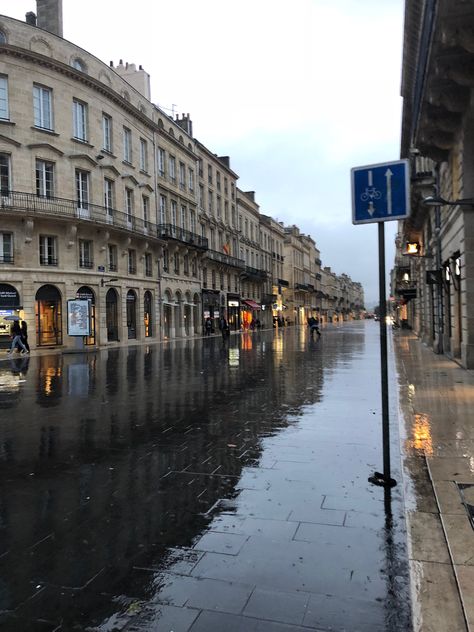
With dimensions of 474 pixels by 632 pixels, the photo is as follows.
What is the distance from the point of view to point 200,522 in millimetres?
3957

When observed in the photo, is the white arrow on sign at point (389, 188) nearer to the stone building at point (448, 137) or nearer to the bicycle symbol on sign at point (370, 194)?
the bicycle symbol on sign at point (370, 194)

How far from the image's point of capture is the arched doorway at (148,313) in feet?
124

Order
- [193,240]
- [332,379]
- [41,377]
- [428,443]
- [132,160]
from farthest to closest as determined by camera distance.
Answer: [193,240] → [132,160] → [41,377] → [332,379] → [428,443]

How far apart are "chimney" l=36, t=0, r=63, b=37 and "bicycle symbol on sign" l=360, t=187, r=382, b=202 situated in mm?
34167

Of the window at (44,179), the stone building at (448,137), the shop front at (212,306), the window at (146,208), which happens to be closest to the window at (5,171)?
the window at (44,179)

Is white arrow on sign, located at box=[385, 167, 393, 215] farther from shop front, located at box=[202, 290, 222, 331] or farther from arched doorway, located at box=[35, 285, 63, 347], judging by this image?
shop front, located at box=[202, 290, 222, 331]

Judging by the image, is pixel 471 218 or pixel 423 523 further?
pixel 471 218

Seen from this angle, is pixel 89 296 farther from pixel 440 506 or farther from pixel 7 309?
pixel 440 506

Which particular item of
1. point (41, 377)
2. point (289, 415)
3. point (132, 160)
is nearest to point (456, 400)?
point (289, 415)

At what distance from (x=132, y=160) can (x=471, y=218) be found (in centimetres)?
2921

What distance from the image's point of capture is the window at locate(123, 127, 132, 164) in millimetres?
36375

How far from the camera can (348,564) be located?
322cm

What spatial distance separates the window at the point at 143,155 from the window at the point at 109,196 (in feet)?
16.7

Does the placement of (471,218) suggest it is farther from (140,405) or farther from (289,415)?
(140,405)
